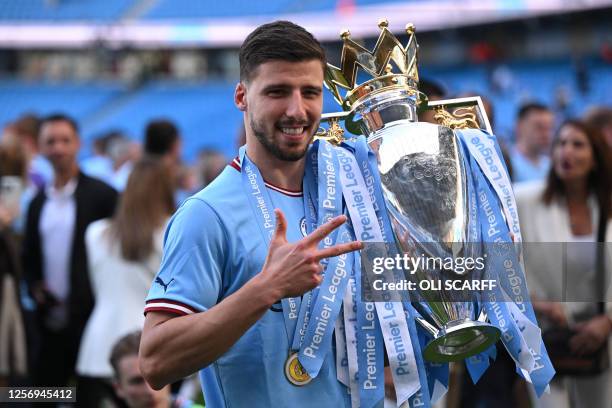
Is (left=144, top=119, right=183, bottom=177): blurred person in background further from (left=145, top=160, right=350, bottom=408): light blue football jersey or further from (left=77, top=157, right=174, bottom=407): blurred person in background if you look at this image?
(left=145, top=160, right=350, bottom=408): light blue football jersey

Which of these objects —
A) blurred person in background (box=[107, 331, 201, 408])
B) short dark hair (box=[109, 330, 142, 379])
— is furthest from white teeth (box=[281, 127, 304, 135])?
short dark hair (box=[109, 330, 142, 379])

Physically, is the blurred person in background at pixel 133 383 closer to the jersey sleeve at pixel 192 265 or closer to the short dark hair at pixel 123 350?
the short dark hair at pixel 123 350

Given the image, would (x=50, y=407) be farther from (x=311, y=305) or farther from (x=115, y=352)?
(x=311, y=305)

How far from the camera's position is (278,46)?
2.40m

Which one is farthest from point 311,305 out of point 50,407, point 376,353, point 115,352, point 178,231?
point 50,407

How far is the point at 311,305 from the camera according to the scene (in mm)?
2408

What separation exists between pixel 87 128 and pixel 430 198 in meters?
26.3

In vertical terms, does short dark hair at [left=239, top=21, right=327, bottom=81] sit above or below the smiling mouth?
above

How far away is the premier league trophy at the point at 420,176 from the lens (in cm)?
238

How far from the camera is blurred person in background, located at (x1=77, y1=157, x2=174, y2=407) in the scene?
505 cm

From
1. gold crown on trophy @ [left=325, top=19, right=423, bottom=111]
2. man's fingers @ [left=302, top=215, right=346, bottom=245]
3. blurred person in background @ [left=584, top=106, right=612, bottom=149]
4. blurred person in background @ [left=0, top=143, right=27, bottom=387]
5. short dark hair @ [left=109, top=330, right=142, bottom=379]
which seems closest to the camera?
man's fingers @ [left=302, top=215, right=346, bottom=245]

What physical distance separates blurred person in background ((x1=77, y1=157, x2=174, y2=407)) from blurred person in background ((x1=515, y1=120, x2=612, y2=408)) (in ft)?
5.85

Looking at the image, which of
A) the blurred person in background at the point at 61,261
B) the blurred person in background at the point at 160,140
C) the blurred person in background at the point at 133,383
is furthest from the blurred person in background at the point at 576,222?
the blurred person in background at the point at 160,140

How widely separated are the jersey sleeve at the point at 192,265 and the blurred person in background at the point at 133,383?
1587 mm
